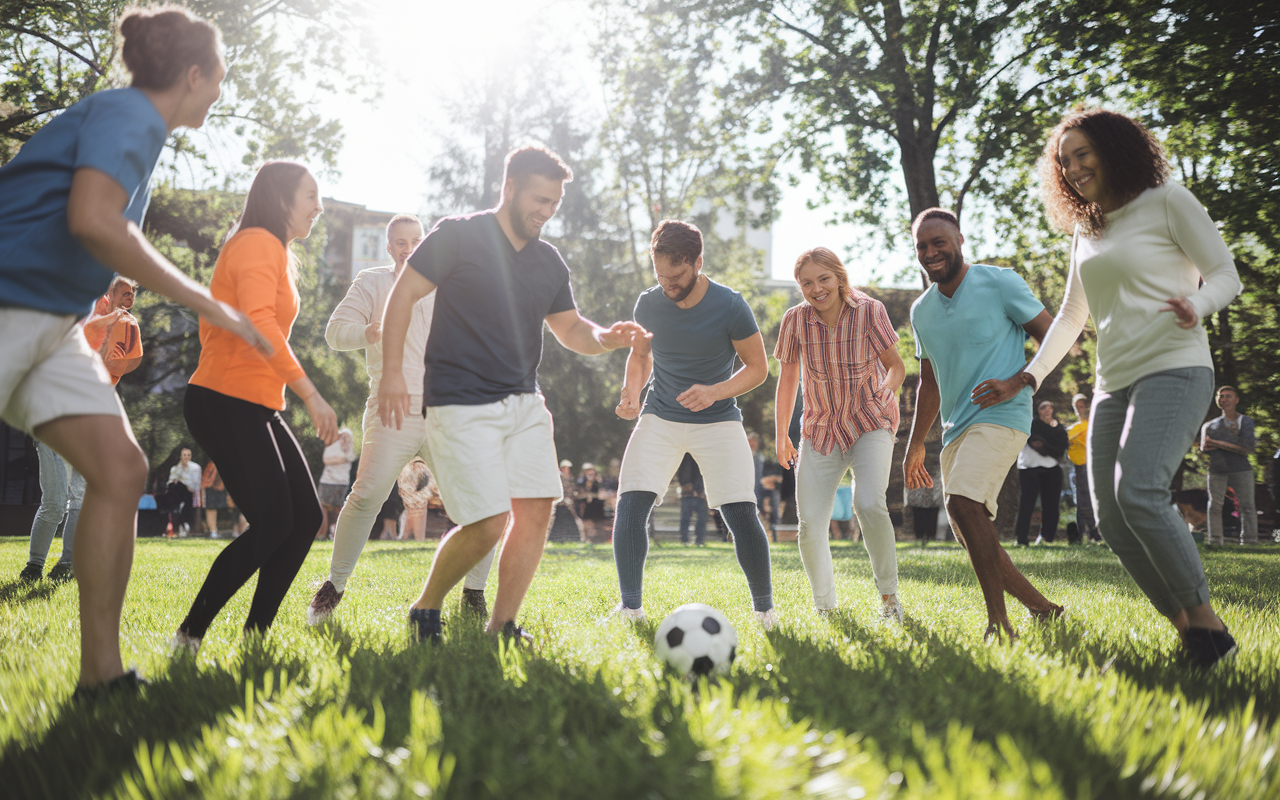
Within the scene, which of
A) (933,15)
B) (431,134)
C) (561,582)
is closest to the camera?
(561,582)

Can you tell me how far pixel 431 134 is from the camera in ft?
96.7

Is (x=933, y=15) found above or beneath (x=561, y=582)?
above

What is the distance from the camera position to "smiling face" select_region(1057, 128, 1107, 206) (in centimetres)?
369

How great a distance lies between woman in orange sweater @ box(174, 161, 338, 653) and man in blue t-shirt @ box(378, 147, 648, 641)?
45 centimetres

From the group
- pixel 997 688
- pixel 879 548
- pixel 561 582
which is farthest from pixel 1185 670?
pixel 561 582

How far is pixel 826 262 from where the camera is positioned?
5262 millimetres

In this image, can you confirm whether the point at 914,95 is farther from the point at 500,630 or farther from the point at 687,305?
the point at 500,630

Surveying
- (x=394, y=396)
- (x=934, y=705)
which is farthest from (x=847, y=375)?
(x=934, y=705)

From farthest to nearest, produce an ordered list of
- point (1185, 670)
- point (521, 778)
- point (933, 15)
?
1. point (933, 15)
2. point (1185, 670)
3. point (521, 778)

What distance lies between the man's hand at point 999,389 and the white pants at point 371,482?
9.71ft

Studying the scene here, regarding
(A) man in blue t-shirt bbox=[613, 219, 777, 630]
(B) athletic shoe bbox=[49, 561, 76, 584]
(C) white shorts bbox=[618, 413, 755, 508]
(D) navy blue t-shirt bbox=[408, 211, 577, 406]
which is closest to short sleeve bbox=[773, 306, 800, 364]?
(A) man in blue t-shirt bbox=[613, 219, 777, 630]

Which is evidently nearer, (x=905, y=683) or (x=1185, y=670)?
(x=905, y=683)

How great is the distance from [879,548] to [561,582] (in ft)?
11.1

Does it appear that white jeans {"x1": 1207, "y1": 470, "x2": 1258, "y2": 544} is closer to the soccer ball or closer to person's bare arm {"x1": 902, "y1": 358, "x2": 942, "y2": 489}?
person's bare arm {"x1": 902, "y1": 358, "x2": 942, "y2": 489}
